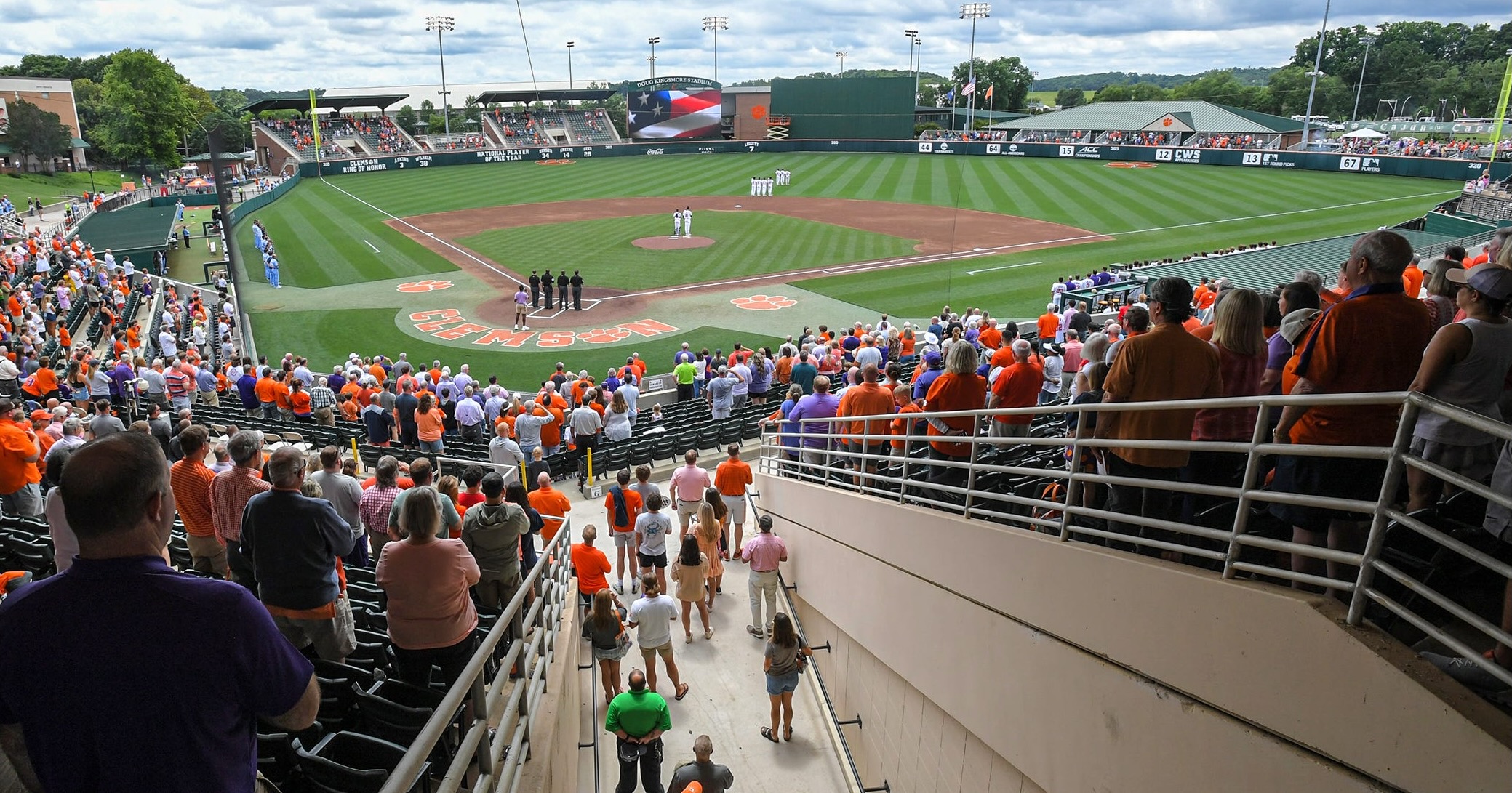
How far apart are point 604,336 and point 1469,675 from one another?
2154 centimetres

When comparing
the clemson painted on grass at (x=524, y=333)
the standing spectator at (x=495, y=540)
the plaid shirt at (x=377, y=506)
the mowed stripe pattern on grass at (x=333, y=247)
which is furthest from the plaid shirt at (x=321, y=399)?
the mowed stripe pattern on grass at (x=333, y=247)

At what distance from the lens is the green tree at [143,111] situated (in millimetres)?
72500

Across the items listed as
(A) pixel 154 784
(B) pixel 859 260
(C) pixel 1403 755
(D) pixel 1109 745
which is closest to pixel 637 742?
(D) pixel 1109 745

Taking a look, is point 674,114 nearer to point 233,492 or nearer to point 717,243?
point 717,243

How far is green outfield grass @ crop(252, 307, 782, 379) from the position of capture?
68.3ft

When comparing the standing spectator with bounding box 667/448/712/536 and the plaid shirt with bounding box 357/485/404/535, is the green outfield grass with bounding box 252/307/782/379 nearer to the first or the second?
the standing spectator with bounding box 667/448/712/536

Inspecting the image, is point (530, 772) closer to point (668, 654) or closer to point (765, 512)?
point (668, 654)

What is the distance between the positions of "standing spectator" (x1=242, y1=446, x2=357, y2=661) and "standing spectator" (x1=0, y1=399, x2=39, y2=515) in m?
6.20

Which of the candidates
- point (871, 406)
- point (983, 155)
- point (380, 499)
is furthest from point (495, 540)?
point (983, 155)

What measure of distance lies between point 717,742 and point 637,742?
148cm

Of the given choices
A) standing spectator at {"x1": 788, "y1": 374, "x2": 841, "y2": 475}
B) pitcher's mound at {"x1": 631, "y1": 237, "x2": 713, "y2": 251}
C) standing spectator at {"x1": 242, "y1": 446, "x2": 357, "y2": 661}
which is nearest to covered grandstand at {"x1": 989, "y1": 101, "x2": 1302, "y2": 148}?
pitcher's mound at {"x1": 631, "y1": 237, "x2": 713, "y2": 251}

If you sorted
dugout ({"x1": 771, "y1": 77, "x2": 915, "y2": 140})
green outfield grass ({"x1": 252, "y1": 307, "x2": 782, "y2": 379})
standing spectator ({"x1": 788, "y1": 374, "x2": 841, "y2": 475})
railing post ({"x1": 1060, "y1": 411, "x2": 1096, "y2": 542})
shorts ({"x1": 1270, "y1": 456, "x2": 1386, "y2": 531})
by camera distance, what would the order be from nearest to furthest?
shorts ({"x1": 1270, "y1": 456, "x2": 1386, "y2": 531})
railing post ({"x1": 1060, "y1": 411, "x2": 1096, "y2": 542})
standing spectator ({"x1": 788, "y1": 374, "x2": 841, "y2": 475})
green outfield grass ({"x1": 252, "y1": 307, "x2": 782, "y2": 379})
dugout ({"x1": 771, "y1": 77, "x2": 915, "y2": 140})

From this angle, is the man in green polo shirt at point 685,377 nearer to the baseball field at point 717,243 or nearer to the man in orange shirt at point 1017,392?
the baseball field at point 717,243

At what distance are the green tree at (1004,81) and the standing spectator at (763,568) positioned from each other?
10688cm
